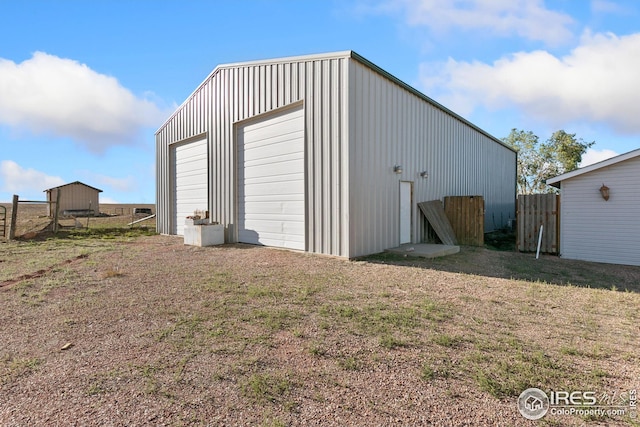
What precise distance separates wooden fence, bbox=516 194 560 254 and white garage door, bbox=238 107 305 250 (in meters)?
6.84

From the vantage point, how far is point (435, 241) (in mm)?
11141

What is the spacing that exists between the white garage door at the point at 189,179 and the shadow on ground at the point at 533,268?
718 centimetres

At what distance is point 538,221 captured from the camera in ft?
32.5

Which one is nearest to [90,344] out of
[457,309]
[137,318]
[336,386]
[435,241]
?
[137,318]

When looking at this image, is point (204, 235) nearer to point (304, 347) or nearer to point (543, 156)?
point (304, 347)

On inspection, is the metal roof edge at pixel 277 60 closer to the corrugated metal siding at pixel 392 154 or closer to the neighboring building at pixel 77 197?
the corrugated metal siding at pixel 392 154

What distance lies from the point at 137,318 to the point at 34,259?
628 centimetres

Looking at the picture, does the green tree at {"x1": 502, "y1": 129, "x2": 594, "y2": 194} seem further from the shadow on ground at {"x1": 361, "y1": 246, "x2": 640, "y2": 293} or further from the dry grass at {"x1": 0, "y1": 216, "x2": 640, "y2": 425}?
the dry grass at {"x1": 0, "y1": 216, "x2": 640, "y2": 425}

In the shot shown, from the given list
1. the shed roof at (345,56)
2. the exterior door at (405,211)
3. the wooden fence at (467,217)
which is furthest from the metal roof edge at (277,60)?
the wooden fence at (467,217)

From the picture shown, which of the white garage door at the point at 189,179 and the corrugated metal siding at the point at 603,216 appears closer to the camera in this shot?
the corrugated metal siding at the point at 603,216

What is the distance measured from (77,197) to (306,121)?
29568 mm

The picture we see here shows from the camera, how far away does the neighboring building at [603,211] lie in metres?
8.17

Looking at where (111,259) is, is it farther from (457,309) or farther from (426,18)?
(426,18)

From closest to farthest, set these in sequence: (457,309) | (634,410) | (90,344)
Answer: (634,410), (90,344), (457,309)
